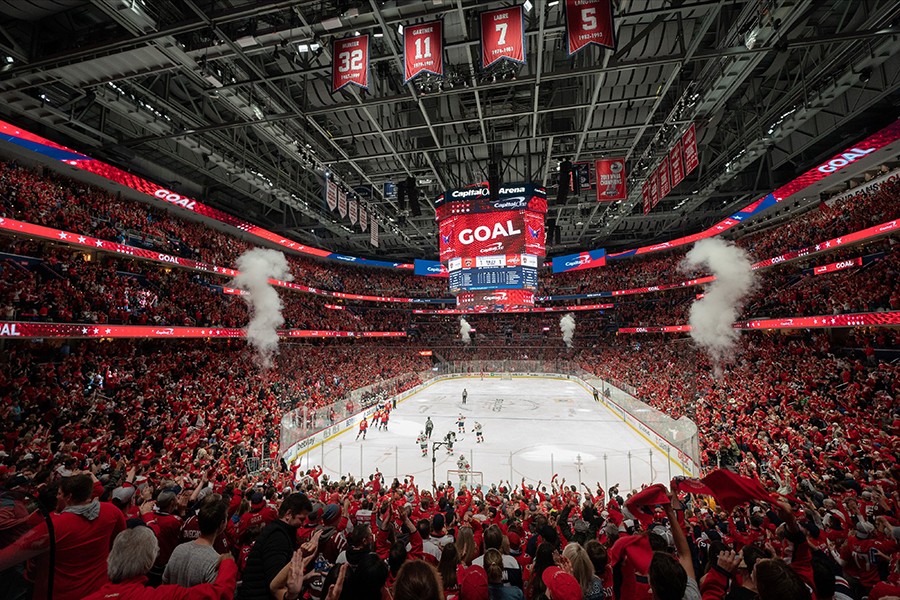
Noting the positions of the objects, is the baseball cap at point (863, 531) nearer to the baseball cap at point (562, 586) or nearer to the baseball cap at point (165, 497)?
the baseball cap at point (562, 586)

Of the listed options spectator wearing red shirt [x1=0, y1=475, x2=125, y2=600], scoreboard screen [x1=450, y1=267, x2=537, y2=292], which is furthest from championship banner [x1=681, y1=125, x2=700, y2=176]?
spectator wearing red shirt [x1=0, y1=475, x2=125, y2=600]

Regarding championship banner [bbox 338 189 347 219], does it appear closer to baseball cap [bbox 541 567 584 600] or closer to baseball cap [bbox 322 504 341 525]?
baseball cap [bbox 322 504 341 525]

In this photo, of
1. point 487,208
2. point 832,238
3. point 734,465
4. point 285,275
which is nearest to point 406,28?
point 487,208

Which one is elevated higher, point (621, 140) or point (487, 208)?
point (621, 140)

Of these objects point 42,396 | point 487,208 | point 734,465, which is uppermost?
point 487,208

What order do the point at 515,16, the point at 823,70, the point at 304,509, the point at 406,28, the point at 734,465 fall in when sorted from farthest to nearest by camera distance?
the point at 734,465, the point at 823,70, the point at 406,28, the point at 515,16, the point at 304,509

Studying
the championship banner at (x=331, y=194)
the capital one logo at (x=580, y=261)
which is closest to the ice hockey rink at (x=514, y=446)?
the championship banner at (x=331, y=194)

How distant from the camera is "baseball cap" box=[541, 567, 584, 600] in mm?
2537

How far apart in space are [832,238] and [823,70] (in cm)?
1081

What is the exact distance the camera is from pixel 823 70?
11250mm

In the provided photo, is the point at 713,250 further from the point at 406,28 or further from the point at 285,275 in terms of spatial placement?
the point at 285,275

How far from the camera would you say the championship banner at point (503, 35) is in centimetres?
799

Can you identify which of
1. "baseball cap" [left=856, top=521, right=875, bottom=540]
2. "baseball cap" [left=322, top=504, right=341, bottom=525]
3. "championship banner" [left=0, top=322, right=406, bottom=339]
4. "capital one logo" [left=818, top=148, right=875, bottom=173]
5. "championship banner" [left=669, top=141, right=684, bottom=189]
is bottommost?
"baseball cap" [left=856, top=521, right=875, bottom=540]

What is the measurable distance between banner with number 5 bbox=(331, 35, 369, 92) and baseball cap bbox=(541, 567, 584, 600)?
958 centimetres
